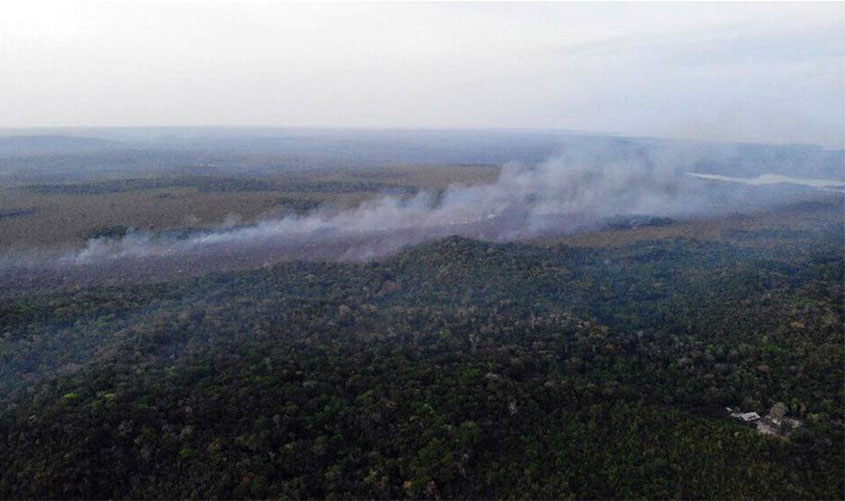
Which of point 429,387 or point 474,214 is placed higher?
point 474,214

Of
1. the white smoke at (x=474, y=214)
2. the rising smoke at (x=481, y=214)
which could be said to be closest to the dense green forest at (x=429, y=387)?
the rising smoke at (x=481, y=214)

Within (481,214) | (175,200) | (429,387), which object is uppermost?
(175,200)

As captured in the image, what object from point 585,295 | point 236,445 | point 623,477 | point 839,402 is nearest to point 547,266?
point 585,295

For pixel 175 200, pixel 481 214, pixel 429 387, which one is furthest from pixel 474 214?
pixel 429 387

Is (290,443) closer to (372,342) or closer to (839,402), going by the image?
(372,342)

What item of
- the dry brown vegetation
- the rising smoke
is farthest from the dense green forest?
the dry brown vegetation

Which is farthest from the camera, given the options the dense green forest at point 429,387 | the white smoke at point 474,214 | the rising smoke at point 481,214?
the white smoke at point 474,214

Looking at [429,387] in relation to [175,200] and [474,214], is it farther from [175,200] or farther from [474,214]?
[175,200]

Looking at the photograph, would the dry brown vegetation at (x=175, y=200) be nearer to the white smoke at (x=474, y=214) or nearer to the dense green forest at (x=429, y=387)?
the white smoke at (x=474, y=214)
